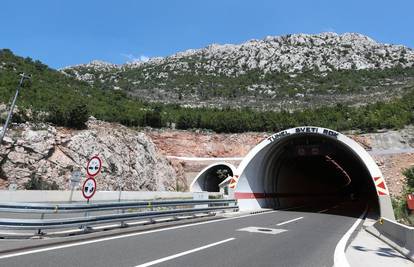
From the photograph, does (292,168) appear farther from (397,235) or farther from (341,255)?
(341,255)

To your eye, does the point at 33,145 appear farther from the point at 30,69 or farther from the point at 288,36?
the point at 288,36

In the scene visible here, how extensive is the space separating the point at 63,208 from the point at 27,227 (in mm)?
1011

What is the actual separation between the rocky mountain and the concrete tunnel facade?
37232mm

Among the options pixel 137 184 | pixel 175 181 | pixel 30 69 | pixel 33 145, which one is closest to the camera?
pixel 33 145

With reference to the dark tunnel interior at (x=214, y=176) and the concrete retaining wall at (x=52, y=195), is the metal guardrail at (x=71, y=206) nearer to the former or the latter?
the concrete retaining wall at (x=52, y=195)

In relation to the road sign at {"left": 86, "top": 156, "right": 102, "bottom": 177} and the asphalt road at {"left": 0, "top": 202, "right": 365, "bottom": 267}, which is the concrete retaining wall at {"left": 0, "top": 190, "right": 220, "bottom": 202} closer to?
the road sign at {"left": 86, "top": 156, "right": 102, "bottom": 177}

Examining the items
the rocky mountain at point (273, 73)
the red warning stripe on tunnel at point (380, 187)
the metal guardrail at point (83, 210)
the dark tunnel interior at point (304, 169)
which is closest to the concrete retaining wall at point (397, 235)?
the red warning stripe on tunnel at point (380, 187)

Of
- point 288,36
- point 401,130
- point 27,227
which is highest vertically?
point 288,36

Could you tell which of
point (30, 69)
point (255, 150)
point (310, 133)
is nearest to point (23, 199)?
point (255, 150)

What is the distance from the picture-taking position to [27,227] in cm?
908

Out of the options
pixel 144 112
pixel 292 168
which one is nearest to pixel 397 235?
pixel 292 168

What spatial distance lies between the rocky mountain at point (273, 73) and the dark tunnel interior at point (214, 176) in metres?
29.4

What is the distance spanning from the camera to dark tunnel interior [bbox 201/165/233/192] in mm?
45406

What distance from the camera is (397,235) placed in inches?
408
